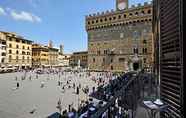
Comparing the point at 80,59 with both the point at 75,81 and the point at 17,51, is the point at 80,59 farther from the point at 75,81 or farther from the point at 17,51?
the point at 75,81

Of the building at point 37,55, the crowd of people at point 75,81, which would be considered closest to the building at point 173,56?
the crowd of people at point 75,81

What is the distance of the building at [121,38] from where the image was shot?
148ft

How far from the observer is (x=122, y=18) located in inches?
1902

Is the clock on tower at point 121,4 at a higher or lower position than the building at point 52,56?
higher

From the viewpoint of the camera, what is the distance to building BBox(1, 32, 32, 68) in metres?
58.9

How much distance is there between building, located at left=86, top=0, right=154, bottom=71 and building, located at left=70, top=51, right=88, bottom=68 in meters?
36.3

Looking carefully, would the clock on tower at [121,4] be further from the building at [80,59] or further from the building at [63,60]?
the building at [63,60]

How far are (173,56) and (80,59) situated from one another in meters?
88.4

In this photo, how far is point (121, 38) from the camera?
161 feet

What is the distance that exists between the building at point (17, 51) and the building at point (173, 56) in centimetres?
5620

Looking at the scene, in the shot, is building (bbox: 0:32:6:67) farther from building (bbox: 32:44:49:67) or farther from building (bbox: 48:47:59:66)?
building (bbox: 48:47:59:66)

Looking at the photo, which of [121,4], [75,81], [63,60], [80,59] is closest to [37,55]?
[80,59]

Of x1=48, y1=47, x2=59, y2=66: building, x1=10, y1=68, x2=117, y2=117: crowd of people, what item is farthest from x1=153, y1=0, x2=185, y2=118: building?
x1=48, y1=47, x2=59, y2=66: building

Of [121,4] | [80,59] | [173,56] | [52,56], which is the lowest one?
[173,56]
